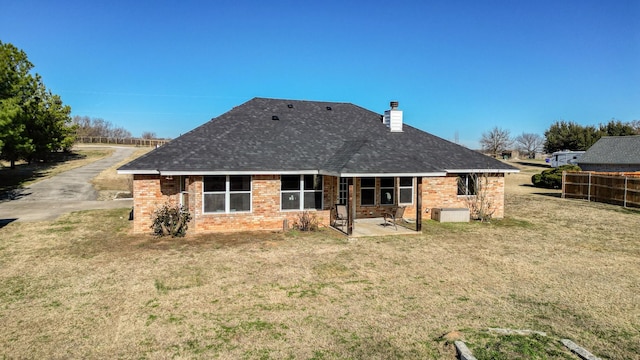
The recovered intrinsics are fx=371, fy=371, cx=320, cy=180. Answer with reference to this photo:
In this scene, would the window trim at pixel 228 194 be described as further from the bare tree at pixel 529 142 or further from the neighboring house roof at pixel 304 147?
the bare tree at pixel 529 142

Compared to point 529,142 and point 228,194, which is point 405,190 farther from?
point 529,142

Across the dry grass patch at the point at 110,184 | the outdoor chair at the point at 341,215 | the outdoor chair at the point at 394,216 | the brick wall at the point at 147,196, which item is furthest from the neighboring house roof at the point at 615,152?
the dry grass patch at the point at 110,184

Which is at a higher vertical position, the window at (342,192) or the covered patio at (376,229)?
the window at (342,192)

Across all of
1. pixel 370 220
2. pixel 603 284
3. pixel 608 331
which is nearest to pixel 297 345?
pixel 608 331

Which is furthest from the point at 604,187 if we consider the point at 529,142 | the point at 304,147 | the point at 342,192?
the point at 529,142

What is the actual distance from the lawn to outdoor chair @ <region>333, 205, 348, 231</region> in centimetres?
154

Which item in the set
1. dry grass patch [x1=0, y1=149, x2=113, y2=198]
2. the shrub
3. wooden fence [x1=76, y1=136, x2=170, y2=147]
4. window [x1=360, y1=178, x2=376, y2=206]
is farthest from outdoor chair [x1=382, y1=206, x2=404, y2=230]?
wooden fence [x1=76, y1=136, x2=170, y2=147]

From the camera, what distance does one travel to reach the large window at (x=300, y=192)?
15.5 meters

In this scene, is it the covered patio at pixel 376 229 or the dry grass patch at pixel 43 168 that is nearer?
the covered patio at pixel 376 229

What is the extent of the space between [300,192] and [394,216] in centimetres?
406

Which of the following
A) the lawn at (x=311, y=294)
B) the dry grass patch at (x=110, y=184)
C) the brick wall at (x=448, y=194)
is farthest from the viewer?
the dry grass patch at (x=110, y=184)

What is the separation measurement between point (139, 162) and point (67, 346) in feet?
31.6

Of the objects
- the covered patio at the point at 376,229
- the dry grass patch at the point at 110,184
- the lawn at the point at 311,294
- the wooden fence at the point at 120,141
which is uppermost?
the wooden fence at the point at 120,141

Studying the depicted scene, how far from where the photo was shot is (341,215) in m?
15.1
